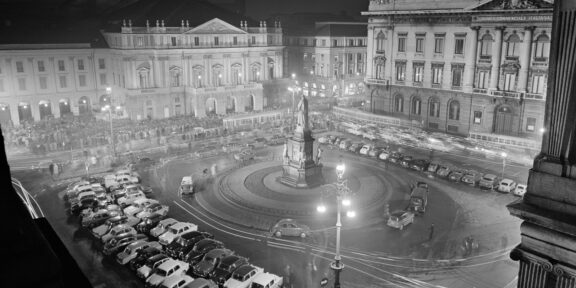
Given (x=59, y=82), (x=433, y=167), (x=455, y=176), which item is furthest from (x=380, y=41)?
(x=59, y=82)

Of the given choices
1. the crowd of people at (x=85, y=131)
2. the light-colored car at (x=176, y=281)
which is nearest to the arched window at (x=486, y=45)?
the crowd of people at (x=85, y=131)

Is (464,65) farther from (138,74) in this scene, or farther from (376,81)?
(138,74)

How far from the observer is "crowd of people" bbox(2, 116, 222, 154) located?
180 feet

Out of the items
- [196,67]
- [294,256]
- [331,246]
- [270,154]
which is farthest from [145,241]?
[196,67]

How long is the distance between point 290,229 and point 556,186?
2291cm

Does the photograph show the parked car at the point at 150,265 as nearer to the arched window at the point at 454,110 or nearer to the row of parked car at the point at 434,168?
the row of parked car at the point at 434,168

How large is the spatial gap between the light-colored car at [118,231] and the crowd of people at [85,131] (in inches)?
1030

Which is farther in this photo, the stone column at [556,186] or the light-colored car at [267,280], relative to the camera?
the light-colored car at [267,280]

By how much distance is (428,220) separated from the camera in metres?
34.0

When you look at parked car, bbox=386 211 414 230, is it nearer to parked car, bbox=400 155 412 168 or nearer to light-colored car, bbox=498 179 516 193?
light-colored car, bbox=498 179 516 193

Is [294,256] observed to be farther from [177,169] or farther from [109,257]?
[177,169]

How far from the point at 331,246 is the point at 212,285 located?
8712 millimetres

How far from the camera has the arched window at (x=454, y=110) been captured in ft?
204

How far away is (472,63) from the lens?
58969mm
